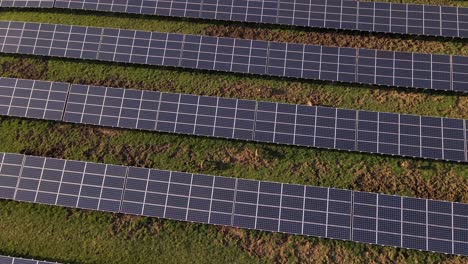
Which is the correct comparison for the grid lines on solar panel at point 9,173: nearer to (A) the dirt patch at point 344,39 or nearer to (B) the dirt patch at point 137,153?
(B) the dirt patch at point 137,153

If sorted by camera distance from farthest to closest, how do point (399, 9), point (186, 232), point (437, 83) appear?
1. point (399, 9)
2. point (437, 83)
3. point (186, 232)

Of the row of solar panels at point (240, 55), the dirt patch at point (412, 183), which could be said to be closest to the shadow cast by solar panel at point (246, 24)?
the row of solar panels at point (240, 55)

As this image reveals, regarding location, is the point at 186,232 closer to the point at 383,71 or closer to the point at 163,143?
the point at 163,143

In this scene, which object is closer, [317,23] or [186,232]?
[186,232]

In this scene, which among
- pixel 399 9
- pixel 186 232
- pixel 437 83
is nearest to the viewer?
pixel 186 232

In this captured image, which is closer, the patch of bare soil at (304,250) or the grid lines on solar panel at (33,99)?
the patch of bare soil at (304,250)

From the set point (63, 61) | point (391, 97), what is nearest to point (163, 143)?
point (63, 61)
